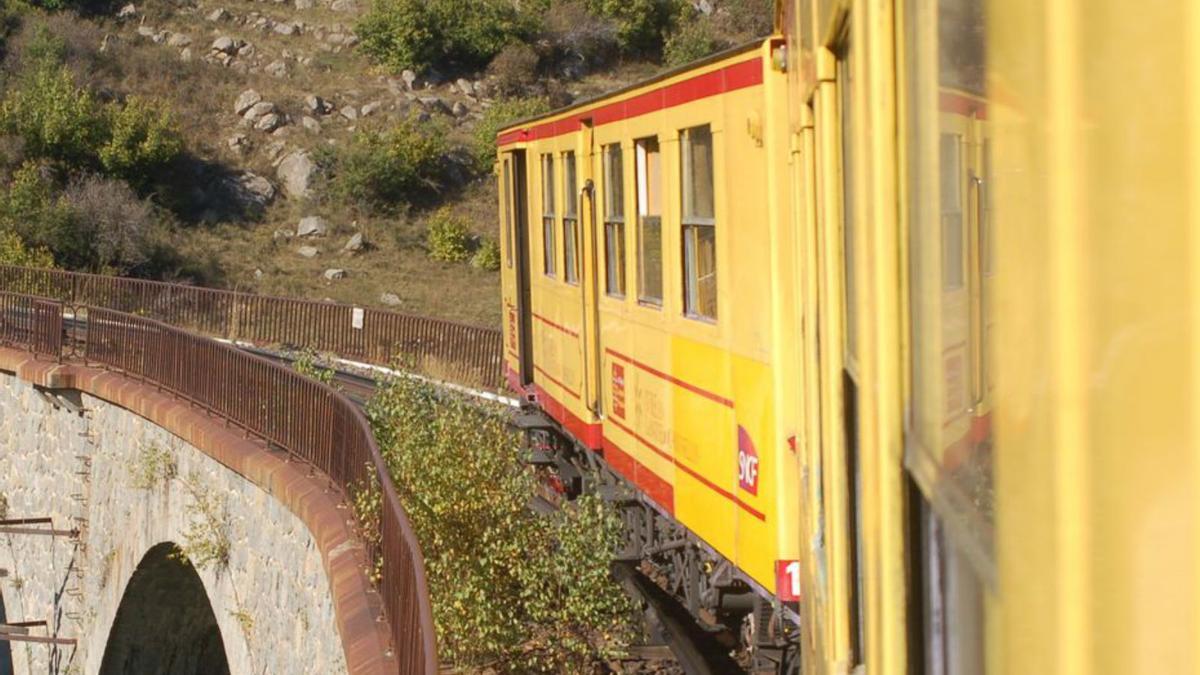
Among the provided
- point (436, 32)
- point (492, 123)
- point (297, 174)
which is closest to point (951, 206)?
point (297, 174)

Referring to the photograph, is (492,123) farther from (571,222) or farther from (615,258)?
(615,258)

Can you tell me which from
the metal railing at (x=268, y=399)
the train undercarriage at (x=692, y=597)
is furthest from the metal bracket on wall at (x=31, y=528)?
the train undercarriage at (x=692, y=597)

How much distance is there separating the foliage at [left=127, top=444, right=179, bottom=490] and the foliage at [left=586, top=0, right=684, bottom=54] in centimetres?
4163

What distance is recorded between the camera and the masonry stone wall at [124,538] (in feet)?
40.2

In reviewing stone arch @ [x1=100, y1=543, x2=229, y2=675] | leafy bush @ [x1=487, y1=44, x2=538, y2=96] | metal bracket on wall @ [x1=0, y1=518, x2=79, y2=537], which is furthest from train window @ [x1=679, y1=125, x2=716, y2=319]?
leafy bush @ [x1=487, y1=44, x2=538, y2=96]

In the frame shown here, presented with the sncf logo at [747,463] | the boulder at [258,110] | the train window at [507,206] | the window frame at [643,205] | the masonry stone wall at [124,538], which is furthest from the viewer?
the boulder at [258,110]

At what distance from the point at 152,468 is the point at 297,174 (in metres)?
31.5

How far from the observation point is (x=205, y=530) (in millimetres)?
14836

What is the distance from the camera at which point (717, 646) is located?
9.31 m

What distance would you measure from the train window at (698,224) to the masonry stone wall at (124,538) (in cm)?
369

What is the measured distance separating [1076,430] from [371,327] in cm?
2414

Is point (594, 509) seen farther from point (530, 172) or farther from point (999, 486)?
point (999, 486)

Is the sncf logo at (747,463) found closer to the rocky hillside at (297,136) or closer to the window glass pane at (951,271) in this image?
the window glass pane at (951,271)

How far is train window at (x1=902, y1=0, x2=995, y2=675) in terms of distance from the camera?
4.26 ft
